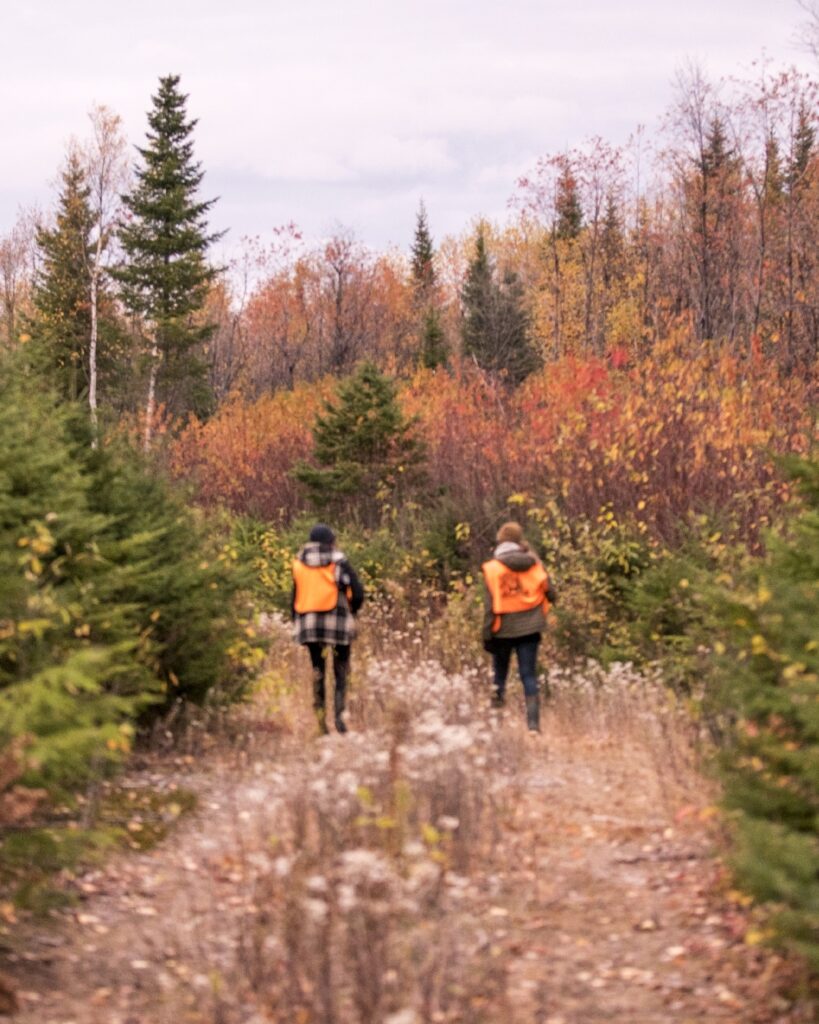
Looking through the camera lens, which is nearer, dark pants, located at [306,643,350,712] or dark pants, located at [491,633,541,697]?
dark pants, located at [306,643,350,712]

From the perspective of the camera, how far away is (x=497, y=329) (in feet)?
165

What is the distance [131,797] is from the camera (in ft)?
25.6

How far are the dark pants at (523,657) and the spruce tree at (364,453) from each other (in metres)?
12.9

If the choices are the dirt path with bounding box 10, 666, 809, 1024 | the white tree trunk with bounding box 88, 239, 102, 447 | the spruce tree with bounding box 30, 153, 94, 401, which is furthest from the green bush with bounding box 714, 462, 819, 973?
the spruce tree with bounding box 30, 153, 94, 401

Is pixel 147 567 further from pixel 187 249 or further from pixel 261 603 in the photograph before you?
pixel 187 249

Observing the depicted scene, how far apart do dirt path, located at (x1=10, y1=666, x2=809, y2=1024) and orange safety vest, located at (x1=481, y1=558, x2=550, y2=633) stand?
1999 millimetres

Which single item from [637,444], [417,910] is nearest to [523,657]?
[417,910]

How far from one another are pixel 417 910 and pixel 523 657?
6.03 meters

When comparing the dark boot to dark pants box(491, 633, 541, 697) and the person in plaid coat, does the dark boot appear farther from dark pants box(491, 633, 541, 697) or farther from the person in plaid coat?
the person in plaid coat

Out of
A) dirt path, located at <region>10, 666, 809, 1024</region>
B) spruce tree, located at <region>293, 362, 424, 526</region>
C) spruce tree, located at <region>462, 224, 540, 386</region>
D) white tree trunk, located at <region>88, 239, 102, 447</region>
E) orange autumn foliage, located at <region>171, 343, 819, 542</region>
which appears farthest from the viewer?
spruce tree, located at <region>462, 224, 540, 386</region>

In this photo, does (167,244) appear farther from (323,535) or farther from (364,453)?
(323,535)

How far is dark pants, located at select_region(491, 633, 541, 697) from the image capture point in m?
10.3

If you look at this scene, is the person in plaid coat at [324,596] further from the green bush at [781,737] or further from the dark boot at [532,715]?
the green bush at [781,737]

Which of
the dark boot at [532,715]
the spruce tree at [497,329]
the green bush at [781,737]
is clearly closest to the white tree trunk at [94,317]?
the spruce tree at [497,329]
